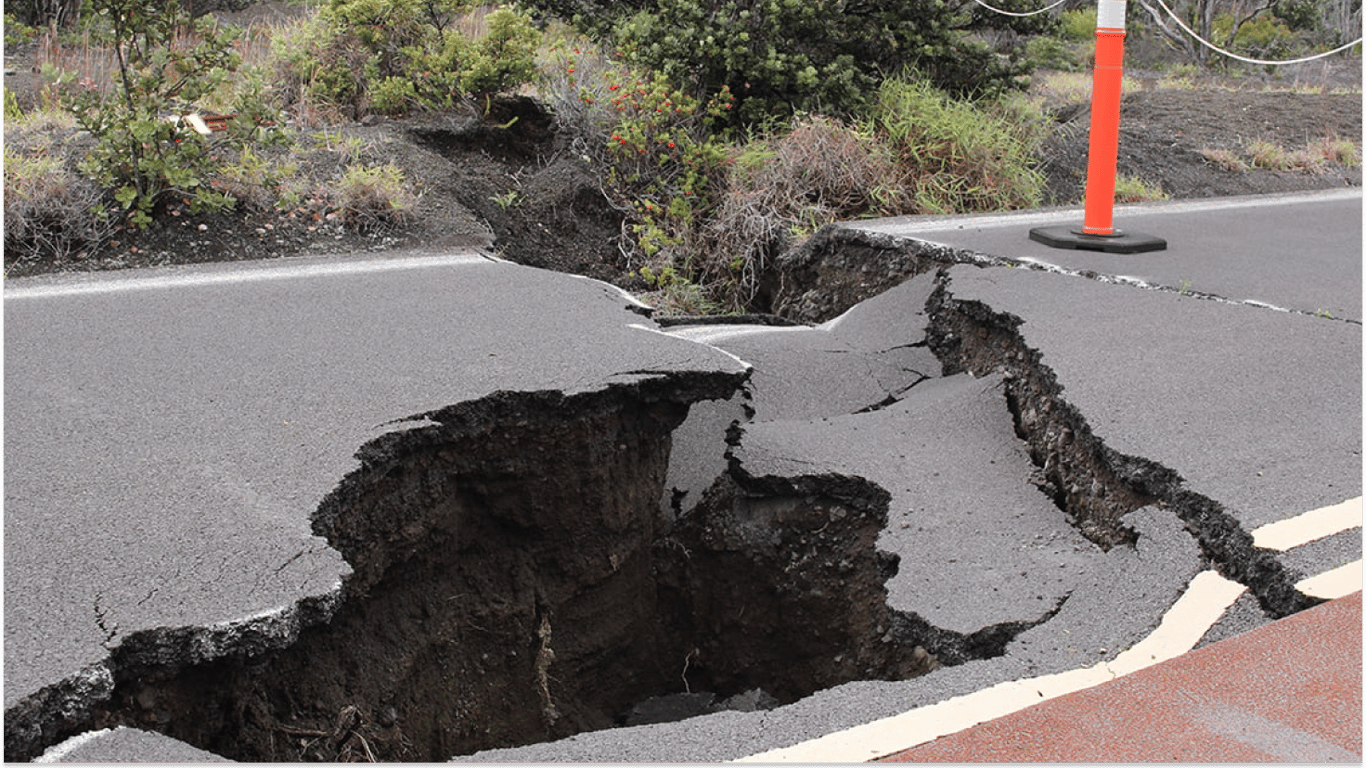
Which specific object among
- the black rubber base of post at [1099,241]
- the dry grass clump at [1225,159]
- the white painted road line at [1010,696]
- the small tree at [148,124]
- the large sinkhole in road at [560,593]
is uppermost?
the small tree at [148,124]

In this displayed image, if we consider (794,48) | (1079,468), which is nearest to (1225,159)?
(794,48)

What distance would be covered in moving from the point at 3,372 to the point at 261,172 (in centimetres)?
344

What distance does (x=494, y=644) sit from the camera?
4375 mm

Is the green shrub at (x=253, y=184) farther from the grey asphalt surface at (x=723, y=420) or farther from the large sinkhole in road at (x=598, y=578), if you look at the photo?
the large sinkhole in road at (x=598, y=578)

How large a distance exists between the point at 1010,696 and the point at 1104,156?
5183 mm

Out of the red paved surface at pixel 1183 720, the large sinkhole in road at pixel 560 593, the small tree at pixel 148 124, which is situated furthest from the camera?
the small tree at pixel 148 124

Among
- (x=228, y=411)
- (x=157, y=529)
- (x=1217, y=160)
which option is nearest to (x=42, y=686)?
(x=157, y=529)

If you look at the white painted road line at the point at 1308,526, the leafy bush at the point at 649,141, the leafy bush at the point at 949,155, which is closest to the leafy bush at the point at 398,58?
the leafy bush at the point at 649,141

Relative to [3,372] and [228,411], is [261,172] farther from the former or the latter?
[228,411]

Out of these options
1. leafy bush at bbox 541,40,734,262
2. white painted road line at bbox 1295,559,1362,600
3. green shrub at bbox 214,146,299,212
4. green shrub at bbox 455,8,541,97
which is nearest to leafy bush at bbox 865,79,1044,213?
leafy bush at bbox 541,40,734,262

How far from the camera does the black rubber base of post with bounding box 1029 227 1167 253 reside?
6.99 m

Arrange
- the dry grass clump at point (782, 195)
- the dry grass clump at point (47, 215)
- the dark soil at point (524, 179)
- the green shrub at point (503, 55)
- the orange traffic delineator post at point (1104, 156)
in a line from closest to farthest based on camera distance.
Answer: the dry grass clump at point (47, 215) → the orange traffic delineator post at point (1104, 156) → the dark soil at point (524, 179) → the dry grass clump at point (782, 195) → the green shrub at point (503, 55)

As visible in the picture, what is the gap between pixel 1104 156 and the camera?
280 inches

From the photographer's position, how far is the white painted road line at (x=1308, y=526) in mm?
3273
